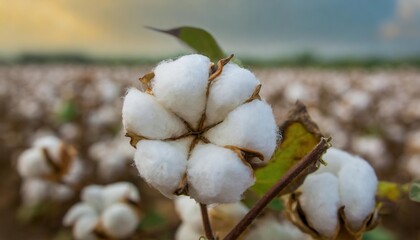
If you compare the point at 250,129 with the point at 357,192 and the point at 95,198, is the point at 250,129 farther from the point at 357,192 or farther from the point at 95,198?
the point at 95,198

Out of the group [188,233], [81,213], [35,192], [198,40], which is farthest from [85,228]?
[35,192]

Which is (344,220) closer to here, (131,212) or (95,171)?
(131,212)

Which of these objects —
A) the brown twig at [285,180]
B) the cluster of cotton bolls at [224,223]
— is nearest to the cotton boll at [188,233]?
the cluster of cotton bolls at [224,223]

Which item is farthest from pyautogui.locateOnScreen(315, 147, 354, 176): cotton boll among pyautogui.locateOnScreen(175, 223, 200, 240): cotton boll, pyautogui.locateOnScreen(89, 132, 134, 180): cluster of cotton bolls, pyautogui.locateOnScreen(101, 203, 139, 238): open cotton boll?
pyautogui.locateOnScreen(89, 132, 134, 180): cluster of cotton bolls

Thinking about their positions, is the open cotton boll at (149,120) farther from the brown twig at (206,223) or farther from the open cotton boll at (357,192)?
the open cotton boll at (357,192)

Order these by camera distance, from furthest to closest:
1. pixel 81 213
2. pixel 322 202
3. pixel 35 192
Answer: pixel 35 192 → pixel 81 213 → pixel 322 202
